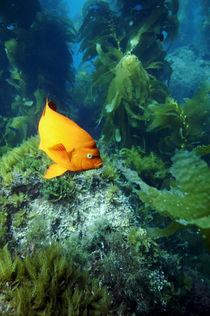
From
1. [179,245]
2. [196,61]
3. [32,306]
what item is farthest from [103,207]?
[196,61]

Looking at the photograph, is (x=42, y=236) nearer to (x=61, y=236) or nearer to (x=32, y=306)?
(x=61, y=236)

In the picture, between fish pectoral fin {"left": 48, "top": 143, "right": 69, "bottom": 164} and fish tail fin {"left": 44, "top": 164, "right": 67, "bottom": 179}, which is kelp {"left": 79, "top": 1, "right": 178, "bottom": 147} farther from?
fish pectoral fin {"left": 48, "top": 143, "right": 69, "bottom": 164}

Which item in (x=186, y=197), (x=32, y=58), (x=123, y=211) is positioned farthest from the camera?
(x=32, y=58)

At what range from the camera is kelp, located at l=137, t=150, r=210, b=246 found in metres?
2.42

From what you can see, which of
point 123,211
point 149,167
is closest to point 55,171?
point 123,211

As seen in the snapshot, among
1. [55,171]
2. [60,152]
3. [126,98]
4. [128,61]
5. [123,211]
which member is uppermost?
[128,61]

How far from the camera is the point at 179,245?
13.4 ft

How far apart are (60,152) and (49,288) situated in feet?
5.25

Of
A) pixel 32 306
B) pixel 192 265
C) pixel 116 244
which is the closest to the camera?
pixel 32 306

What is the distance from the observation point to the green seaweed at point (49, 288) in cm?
172

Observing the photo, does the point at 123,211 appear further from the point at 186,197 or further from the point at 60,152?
the point at 60,152

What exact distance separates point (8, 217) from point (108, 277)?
2.13 m

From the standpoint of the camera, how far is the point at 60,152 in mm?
1420

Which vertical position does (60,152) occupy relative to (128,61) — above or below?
below
